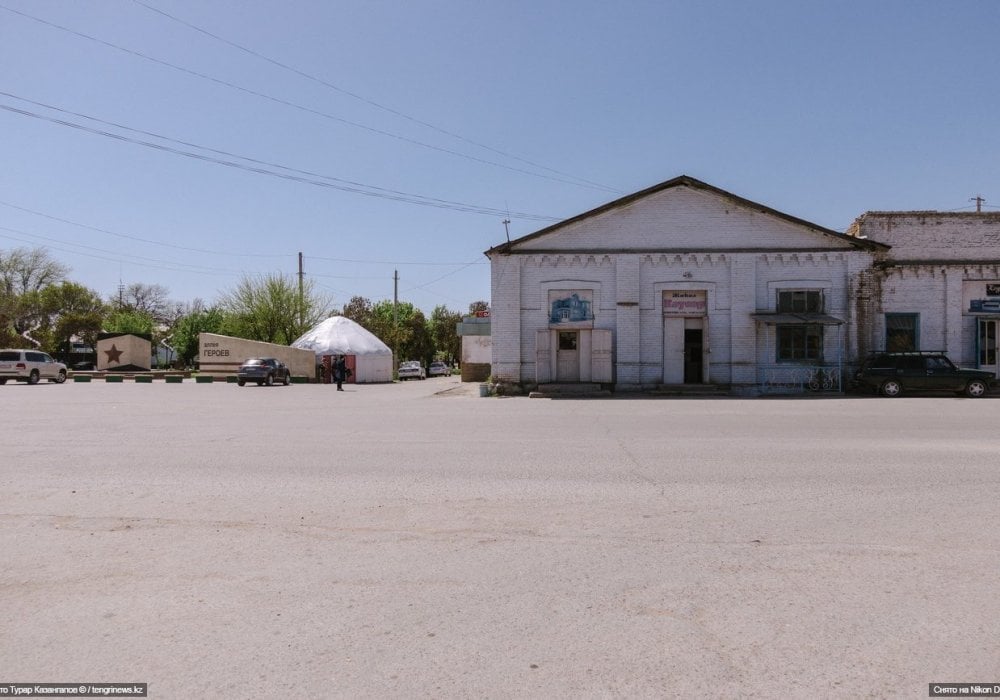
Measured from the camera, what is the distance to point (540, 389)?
25250 mm

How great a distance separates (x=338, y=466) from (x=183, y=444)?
3751 mm

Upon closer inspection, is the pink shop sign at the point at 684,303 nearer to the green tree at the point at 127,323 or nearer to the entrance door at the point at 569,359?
the entrance door at the point at 569,359

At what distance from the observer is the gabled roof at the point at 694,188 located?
25.1 meters

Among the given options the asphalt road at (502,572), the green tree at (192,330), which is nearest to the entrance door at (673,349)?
the asphalt road at (502,572)

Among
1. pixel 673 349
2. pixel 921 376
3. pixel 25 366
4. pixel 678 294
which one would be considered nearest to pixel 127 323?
pixel 25 366

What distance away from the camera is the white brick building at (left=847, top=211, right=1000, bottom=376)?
2569cm

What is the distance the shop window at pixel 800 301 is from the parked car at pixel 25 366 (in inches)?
1454

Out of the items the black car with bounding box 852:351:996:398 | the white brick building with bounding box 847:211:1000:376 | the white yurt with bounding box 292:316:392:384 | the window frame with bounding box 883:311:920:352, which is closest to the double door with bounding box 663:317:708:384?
the black car with bounding box 852:351:996:398

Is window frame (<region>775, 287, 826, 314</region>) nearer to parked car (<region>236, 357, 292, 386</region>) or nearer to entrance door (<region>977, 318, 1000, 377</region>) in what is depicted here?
entrance door (<region>977, 318, 1000, 377</region>)

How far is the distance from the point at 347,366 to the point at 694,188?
26.2 metres

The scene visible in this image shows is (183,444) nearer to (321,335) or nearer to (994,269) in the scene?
(994,269)

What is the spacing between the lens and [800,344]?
25547 millimetres

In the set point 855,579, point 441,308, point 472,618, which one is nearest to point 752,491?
point 855,579

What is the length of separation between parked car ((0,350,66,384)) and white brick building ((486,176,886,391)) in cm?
2618
